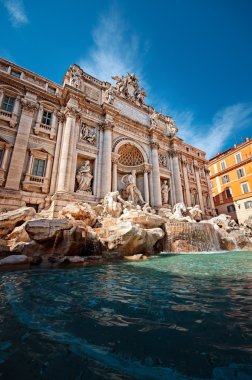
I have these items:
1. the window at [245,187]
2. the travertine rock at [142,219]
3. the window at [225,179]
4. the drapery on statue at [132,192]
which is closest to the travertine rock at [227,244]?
the travertine rock at [142,219]

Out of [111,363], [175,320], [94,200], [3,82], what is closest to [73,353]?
[111,363]

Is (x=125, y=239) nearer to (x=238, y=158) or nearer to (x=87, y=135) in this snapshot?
(x=87, y=135)

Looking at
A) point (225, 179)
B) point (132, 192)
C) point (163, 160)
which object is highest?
point (225, 179)

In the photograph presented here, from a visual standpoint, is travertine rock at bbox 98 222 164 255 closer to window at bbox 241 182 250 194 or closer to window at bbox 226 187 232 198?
window at bbox 241 182 250 194

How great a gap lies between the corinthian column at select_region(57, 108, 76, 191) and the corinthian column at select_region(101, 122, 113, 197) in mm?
2671

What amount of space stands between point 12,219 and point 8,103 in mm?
9095

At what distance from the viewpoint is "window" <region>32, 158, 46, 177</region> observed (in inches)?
463

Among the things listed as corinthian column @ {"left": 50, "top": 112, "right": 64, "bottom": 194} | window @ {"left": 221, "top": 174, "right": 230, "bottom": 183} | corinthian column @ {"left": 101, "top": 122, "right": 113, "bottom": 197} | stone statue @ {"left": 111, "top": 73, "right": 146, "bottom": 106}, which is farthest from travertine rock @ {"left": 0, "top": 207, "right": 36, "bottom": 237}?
window @ {"left": 221, "top": 174, "right": 230, "bottom": 183}

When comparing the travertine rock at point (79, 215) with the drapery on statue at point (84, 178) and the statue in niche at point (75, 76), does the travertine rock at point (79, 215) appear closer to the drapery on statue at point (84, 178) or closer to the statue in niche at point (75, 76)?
the drapery on statue at point (84, 178)

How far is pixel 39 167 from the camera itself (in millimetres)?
11977

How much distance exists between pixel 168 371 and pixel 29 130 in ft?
44.9

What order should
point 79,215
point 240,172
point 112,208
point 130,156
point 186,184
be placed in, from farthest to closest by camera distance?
point 240,172
point 186,184
point 130,156
point 112,208
point 79,215

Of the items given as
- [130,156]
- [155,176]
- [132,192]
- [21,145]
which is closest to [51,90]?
[21,145]

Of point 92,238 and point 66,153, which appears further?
point 66,153
